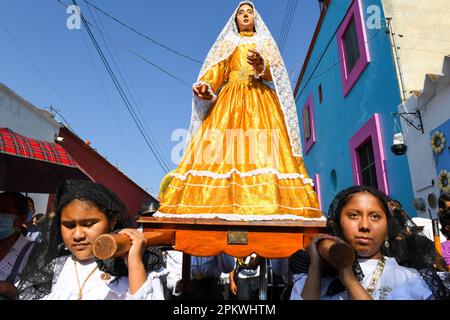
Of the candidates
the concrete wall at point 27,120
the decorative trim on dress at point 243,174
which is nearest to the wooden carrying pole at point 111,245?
the decorative trim on dress at point 243,174

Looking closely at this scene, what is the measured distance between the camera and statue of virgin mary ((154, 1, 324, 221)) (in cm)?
242

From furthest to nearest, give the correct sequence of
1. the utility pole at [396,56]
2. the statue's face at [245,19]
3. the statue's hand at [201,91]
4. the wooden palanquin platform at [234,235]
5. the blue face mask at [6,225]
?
the utility pole at [396,56] → the statue's face at [245,19] → the statue's hand at [201,91] → the blue face mask at [6,225] → the wooden palanquin platform at [234,235]

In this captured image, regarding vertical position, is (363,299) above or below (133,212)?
below

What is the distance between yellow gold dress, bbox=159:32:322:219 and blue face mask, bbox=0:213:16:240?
3.48 ft

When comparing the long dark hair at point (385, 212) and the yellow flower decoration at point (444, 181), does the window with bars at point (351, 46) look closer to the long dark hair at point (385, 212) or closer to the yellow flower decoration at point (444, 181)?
the yellow flower decoration at point (444, 181)

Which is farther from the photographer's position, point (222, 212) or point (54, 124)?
point (54, 124)

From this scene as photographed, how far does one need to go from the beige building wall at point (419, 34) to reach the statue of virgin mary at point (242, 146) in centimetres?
392

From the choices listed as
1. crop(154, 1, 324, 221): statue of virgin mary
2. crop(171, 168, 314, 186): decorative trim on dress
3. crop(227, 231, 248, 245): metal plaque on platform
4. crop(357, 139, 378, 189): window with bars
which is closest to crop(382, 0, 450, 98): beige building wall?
crop(357, 139, 378, 189): window with bars

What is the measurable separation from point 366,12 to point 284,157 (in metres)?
5.91

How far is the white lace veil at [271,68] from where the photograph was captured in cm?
296

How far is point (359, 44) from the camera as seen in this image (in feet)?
24.0
